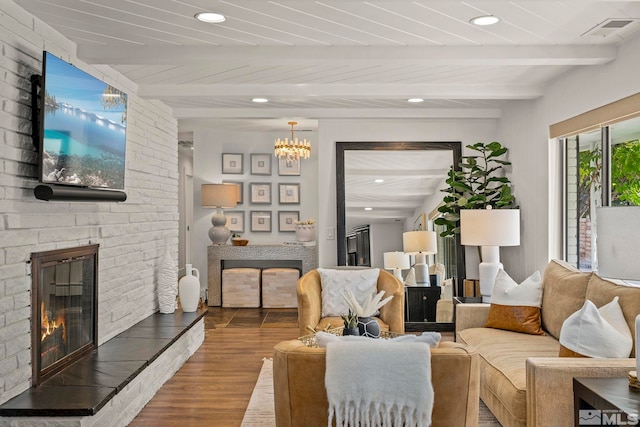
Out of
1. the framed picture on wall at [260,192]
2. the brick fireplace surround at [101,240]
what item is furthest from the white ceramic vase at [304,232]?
the brick fireplace surround at [101,240]

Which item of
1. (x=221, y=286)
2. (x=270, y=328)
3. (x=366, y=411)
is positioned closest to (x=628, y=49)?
(x=366, y=411)

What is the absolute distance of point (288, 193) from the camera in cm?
849

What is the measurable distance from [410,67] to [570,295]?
75.7 inches

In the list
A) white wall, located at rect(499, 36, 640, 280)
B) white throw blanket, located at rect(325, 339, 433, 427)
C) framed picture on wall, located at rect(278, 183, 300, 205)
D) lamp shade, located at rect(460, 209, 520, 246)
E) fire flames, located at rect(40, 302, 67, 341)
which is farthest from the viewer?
framed picture on wall, located at rect(278, 183, 300, 205)

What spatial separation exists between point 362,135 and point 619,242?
428cm

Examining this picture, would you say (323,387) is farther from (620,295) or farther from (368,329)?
(620,295)

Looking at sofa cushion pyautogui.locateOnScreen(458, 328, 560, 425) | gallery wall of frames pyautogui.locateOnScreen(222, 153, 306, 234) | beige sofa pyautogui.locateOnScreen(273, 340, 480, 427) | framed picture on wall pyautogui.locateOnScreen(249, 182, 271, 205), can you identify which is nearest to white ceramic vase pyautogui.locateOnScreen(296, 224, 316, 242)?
gallery wall of frames pyautogui.locateOnScreen(222, 153, 306, 234)

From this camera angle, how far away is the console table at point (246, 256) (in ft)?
25.9

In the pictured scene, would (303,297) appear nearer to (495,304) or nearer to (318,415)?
(495,304)

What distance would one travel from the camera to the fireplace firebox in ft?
10.8

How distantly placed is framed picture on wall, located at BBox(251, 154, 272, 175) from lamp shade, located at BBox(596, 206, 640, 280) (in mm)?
6488

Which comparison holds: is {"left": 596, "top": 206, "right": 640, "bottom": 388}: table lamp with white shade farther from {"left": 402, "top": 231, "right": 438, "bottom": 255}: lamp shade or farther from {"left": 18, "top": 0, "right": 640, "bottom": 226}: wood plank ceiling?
{"left": 402, "top": 231, "right": 438, "bottom": 255}: lamp shade

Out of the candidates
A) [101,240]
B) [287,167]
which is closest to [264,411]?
[101,240]

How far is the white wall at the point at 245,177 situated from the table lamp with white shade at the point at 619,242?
253 inches
